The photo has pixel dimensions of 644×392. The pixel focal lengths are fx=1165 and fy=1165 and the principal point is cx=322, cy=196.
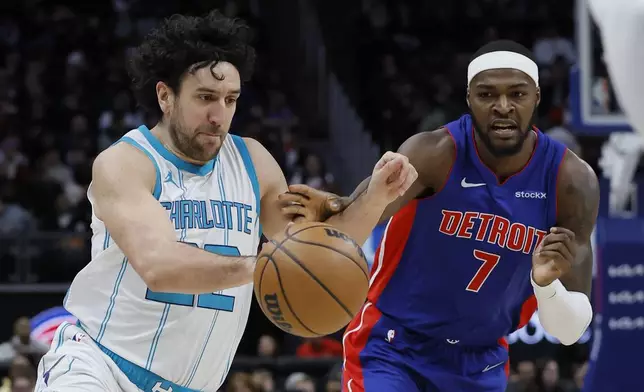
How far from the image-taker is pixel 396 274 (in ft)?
17.6

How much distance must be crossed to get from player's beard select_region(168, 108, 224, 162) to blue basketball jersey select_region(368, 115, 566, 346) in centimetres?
112

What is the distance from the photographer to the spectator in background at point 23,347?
10.2m

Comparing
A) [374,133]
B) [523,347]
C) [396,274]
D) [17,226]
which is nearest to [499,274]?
[396,274]

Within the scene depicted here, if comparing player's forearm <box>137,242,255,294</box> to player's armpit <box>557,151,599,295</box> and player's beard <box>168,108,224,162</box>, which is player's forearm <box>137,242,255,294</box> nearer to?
player's beard <box>168,108,224,162</box>

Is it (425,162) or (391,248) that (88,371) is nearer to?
(391,248)

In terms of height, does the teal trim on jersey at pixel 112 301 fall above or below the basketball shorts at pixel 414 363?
above

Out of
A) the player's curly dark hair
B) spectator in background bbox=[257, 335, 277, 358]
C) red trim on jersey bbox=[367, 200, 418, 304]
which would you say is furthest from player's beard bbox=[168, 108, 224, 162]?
spectator in background bbox=[257, 335, 277, 358]

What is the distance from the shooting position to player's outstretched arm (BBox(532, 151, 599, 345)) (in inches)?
199

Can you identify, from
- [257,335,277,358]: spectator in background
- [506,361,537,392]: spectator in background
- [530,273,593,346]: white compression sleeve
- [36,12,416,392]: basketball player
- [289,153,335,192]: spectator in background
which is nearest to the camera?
[36,12,416,392]: basketball player

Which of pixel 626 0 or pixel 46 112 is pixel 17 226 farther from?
pixel 626 0

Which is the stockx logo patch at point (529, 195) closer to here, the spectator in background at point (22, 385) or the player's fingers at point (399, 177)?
the player's fingers at point (399, 177)

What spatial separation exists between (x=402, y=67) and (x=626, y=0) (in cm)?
1138

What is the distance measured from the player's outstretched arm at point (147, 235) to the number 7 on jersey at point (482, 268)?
1398 millimetres

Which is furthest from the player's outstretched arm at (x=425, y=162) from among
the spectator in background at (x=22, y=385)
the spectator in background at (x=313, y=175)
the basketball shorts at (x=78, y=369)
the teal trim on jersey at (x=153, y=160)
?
the spectator in background at (x=313, y=175)
